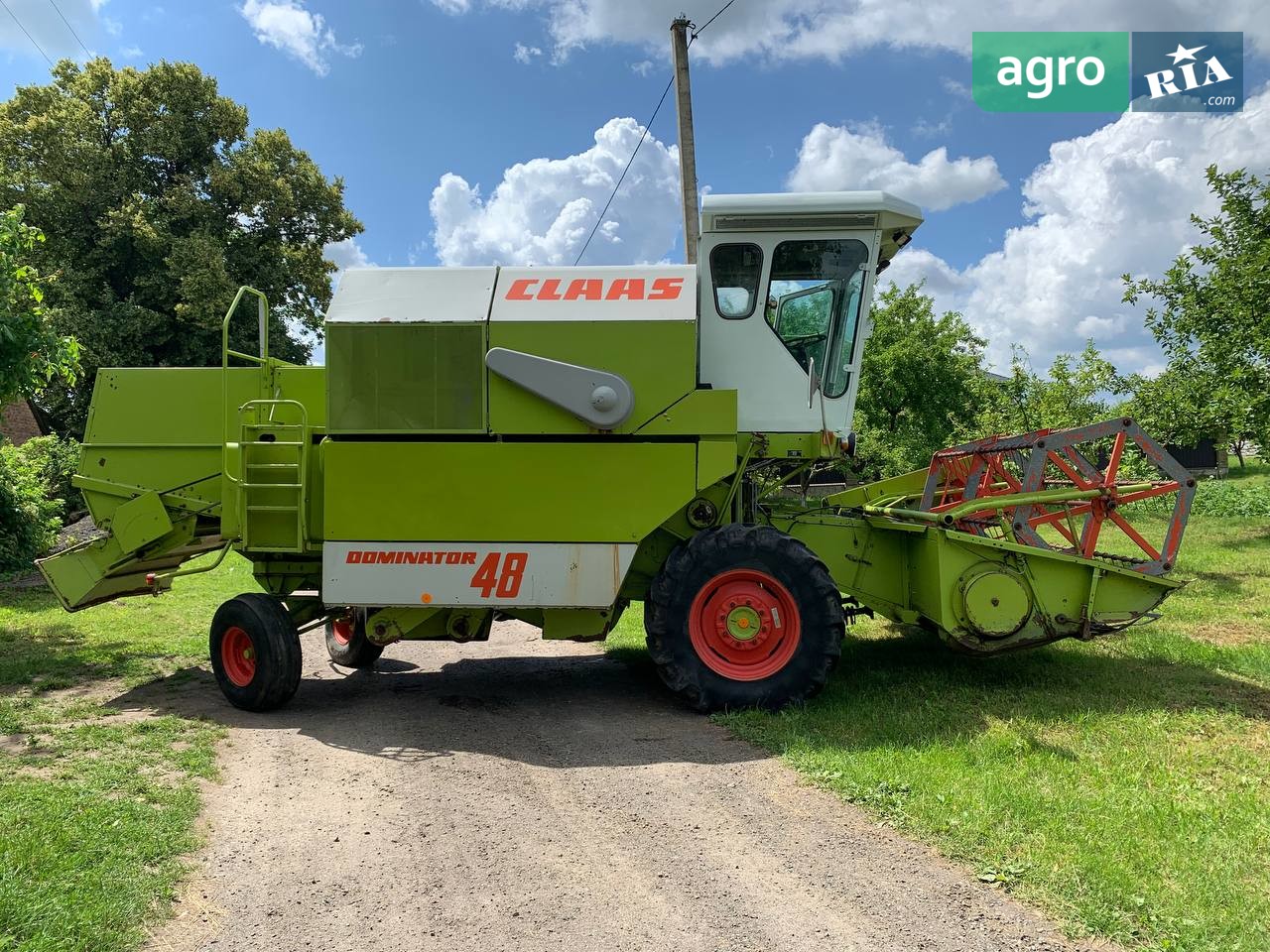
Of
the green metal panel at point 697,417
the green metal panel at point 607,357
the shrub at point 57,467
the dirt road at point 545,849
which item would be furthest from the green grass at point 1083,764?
the shrub at point 57,467

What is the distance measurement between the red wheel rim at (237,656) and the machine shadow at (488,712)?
280 mm

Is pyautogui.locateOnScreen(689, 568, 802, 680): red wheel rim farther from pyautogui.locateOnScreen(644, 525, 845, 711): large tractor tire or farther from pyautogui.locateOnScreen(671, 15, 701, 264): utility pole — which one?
pyautogui.locateOnScreen(671, 15, 701, 264): utility pole

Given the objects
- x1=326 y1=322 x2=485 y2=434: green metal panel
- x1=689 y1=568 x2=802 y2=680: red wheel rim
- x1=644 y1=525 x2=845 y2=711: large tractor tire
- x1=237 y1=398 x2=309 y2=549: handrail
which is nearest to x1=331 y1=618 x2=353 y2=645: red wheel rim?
x1=237 y1=398 x2=309 y2=549: handrail

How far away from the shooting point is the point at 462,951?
3.18m

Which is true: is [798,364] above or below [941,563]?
above

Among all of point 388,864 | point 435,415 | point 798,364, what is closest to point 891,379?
point 798,364

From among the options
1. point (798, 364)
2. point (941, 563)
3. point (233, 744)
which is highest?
point (798, 364)

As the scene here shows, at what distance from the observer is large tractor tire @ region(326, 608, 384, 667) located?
777 cm

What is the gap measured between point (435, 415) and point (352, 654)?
3.04m

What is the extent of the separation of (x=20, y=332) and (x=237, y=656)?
4.23 meters

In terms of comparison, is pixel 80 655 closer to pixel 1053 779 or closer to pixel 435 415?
pixel 435 415

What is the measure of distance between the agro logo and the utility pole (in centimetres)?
543

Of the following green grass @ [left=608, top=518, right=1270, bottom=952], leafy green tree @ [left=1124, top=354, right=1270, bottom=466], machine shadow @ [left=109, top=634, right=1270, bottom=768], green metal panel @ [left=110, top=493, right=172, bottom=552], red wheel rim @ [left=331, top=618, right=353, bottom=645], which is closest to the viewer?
green grass @ [left=608, top=518, right=1270, bottom=952]

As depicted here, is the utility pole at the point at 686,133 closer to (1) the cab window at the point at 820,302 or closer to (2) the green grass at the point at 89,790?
(1) the cab window at the point at 820,302
